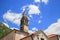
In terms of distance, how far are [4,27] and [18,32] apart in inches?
1425

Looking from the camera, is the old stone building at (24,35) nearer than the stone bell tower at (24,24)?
Yes

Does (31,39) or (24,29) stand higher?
(24,29)

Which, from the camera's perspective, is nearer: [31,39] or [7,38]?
[31,39]

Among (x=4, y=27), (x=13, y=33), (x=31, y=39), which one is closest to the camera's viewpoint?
(x=31, y=39)

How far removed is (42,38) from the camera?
1222 inches

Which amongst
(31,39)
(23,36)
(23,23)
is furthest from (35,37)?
(23,23)

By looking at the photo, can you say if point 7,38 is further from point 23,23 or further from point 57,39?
point 57,39

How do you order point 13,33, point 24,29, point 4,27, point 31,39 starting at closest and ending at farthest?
point 31,39 → point 13,33 → point 24,29 → point 4,27

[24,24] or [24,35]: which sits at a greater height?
[24,24]

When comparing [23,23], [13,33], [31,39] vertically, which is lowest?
[31,39]

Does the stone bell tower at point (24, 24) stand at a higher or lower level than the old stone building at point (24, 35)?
higher

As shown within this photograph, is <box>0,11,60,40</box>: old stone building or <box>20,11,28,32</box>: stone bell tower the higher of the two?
<box>20,11,28,32</box>: stone bell tower

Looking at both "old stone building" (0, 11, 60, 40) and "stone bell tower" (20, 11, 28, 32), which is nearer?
"old stone building" (0, 11, 60, 40)

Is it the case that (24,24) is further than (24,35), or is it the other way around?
(24,24)
